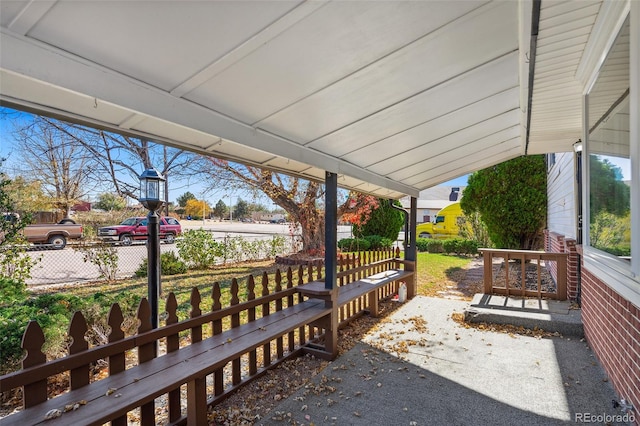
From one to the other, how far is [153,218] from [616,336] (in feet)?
13.5

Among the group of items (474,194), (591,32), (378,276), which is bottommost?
(378,276)

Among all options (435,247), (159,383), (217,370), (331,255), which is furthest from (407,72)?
(435,247)

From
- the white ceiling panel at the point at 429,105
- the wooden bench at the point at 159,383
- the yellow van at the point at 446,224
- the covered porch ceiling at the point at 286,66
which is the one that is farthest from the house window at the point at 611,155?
the yellow van at the point at 446,224

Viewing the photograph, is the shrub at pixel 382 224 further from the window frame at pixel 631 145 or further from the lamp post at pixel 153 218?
the window frame at pixel 631 145

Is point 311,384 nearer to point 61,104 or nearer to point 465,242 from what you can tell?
point 61,104

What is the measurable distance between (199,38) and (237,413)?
262 centimetres

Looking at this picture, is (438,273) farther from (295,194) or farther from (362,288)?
(362,288)

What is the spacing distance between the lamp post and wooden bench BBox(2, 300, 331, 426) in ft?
2.07

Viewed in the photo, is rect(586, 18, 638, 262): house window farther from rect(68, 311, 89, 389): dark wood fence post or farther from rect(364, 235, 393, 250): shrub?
rect(364, 235, 393, 250): shrub

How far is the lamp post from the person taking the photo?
9.46ft

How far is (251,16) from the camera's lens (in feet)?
4.80

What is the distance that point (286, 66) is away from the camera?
186cm

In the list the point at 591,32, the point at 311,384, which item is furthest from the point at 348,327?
the point at 591,32

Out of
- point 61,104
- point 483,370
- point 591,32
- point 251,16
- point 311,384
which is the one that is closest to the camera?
point 251,16
